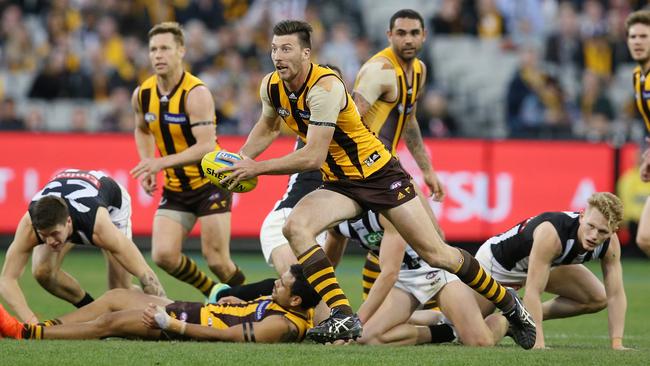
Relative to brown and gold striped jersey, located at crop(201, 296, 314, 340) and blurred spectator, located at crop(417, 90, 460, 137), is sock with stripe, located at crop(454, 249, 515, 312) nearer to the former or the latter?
brown and gold striped jersey, located at crop(201, 296, 314, 340)

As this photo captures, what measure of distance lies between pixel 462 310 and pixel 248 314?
5.23 feet

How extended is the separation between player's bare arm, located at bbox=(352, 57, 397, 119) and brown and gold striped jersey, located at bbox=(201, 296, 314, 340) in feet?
6.28

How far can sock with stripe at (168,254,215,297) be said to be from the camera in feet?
33.7

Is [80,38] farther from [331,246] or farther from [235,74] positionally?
[331,246]

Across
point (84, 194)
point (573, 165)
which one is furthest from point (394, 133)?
point (573, 165)

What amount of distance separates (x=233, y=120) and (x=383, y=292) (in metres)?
8.83

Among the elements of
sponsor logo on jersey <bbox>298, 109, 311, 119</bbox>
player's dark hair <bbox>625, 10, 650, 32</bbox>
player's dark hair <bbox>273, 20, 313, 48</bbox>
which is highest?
player's dark hair <bbox>625, 10, 650, 32</bbox>

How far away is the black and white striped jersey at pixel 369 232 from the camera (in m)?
9.05

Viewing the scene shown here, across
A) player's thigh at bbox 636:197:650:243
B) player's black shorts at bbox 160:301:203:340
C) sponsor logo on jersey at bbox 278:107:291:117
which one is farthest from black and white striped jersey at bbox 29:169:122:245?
player's thigh at bbox 636:197:650:243

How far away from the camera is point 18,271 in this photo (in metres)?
8.30

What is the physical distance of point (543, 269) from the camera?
8.12 meters

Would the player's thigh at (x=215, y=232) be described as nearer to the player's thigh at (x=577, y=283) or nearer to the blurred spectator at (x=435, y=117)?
the player's thigh at (x=577, y=283)

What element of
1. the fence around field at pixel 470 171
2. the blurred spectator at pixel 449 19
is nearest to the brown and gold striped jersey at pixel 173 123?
the fence around field at pixel 470 171

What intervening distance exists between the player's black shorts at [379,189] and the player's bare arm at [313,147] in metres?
0.34
